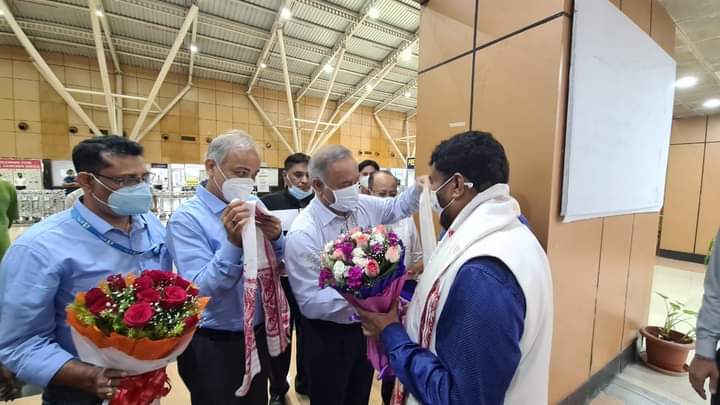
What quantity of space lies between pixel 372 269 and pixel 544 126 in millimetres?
1455

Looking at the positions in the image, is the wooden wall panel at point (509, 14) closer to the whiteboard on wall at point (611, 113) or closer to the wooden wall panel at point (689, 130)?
the whiteboard on wall at point (611, 113)

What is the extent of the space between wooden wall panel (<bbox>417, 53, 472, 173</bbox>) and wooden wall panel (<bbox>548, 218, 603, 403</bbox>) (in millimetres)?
1051

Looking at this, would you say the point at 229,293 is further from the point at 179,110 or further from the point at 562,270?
the point at 179,110

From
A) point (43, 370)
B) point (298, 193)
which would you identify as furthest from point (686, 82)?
point (43, 370)

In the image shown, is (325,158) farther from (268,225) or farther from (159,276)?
(159,276)

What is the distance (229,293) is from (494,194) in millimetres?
1296

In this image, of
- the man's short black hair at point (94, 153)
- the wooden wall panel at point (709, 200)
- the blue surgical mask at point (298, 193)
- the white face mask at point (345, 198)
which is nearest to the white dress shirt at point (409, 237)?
the white face mask at point (345, 198)

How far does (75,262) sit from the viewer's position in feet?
3.92

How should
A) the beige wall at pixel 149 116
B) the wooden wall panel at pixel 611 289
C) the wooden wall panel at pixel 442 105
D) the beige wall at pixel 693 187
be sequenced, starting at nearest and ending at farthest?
the wooden wall panel at pixel 442 105 → the wooden wall panel at pixel 611 289 → the beige wall at pixel 693 187 → the beige wall at pixel 149 116

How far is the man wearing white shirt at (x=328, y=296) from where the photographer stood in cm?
154

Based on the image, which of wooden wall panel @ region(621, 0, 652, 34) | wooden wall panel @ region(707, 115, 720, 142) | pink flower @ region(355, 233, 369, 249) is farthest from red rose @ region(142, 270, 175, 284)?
wooden wall panel @ region(707, 115, 720, 142)

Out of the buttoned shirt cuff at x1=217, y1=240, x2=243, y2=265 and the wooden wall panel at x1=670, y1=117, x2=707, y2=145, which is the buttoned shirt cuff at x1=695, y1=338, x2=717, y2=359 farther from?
the wooden wall panel at x1=670, y1=117, x2=707, y2=145

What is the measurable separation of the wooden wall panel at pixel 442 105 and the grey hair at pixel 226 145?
1.58m

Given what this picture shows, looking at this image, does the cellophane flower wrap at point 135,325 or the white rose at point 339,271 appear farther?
the white rose at point 339,271
